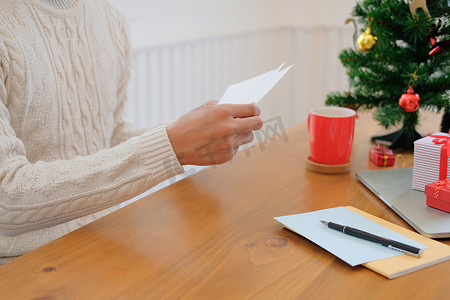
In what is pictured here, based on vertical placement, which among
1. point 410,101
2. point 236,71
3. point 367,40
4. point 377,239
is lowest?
point 236,71

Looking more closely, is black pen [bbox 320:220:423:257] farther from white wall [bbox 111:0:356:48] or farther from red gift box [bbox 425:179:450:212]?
white wall [bbox 111:0:356:48]

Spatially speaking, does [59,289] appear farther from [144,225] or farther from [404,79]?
[404,79]

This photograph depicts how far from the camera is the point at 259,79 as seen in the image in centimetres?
90

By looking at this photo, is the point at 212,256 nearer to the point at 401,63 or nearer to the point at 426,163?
the point at 426,163

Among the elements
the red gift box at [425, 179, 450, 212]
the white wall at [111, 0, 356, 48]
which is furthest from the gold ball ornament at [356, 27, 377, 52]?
the white wall at [111, 0, 356, 48]

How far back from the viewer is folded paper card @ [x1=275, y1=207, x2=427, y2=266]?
25.6 inches

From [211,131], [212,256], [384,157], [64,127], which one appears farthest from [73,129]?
[384,157]

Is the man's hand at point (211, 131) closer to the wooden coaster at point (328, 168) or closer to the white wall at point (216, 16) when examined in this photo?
the wooden coaster at point (328, 168)

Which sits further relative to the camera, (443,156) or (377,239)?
(443,156)

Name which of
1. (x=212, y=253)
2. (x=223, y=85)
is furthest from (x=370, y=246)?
(x=223, y=85)

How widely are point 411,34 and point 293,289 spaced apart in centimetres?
66

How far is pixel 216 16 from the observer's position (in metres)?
2.38

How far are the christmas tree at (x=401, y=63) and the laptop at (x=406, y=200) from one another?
17 cm

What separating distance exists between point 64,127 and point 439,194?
721 mm
